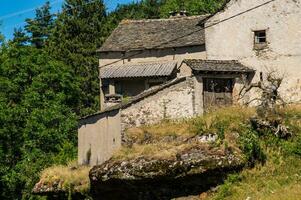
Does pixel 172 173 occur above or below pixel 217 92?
below

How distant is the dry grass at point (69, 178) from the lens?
30.9 metres

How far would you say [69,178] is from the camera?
31781mm

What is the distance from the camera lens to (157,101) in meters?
29.7

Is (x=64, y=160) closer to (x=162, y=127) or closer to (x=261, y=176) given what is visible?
(x=162, y=127)

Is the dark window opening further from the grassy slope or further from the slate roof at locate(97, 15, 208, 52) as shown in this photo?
the grassy slope

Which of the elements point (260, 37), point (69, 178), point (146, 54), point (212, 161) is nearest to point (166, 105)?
point (212, 161)

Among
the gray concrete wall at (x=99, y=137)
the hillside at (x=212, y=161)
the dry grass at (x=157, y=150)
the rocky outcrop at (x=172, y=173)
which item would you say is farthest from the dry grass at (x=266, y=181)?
the gray concrete wall at (x=99, y=137)

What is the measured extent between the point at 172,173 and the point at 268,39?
441 inches

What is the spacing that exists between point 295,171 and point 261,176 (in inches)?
51.6

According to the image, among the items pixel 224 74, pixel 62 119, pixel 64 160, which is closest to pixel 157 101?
pixel 224 74

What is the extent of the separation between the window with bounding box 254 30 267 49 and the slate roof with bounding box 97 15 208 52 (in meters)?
7.29

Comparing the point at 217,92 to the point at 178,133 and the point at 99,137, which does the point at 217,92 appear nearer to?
the point at 178,133

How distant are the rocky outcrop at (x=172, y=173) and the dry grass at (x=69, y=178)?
3748 millimetres

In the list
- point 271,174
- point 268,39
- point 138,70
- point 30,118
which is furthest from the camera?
point 30,118
